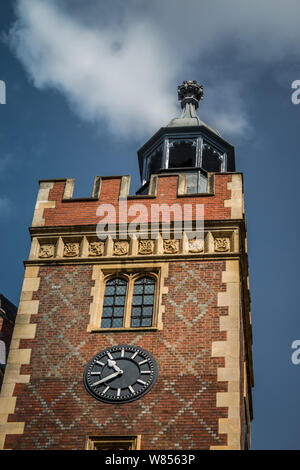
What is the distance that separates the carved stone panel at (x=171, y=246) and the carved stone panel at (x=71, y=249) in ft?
8.08

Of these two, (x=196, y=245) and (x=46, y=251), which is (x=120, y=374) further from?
(x=46, y=251)

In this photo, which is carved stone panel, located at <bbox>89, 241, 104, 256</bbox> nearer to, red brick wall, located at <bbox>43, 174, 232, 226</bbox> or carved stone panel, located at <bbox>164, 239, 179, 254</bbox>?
red brick wall, located at <bbox>43, 174, 232, 226</bbox>

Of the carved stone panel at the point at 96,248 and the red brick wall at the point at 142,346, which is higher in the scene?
the carved stone panel at the point at 96,248

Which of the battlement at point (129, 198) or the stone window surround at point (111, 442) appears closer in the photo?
the stone window surround at point (111, 442)

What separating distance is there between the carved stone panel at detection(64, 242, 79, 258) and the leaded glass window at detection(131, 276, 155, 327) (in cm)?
200

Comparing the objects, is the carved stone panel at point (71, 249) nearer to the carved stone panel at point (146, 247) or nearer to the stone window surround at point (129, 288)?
the stone window surround at point (129, 288)

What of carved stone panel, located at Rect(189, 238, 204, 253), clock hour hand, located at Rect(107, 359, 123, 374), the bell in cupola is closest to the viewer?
clock hour hand, located at Rect(107, 359, 123, 374)

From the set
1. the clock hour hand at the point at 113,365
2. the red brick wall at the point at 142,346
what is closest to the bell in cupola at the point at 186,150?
the red brick wall at the point at 142,346

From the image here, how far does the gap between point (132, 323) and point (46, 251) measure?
11.9ft

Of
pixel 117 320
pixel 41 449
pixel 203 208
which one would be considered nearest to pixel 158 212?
pixel 203 208

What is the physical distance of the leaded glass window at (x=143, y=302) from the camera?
88.6ft

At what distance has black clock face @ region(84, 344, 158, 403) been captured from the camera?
25297mm

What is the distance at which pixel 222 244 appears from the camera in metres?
28.4

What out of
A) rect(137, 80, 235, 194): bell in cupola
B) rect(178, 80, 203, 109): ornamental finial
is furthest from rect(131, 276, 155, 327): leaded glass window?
rect(178, 80, 203, 109): ornamental finial
